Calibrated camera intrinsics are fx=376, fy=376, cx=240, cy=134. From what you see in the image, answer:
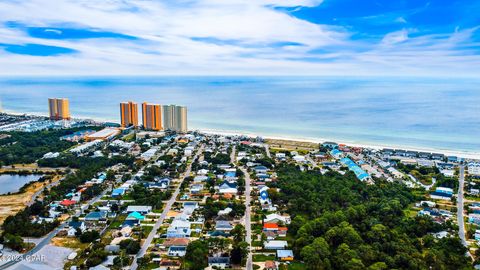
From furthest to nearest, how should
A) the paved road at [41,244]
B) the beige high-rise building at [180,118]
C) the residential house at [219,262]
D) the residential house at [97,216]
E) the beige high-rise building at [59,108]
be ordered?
the beige high-rise building at [59,108]
the beige high-rise building at [180,118]
the residential house at [97,216]
the residential house at [219,262]
the paved road at [41,244]

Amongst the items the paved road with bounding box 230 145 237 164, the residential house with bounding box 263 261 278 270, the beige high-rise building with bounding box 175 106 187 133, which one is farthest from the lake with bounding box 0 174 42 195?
the beige high-rise building with bounding box 175 106 187 133

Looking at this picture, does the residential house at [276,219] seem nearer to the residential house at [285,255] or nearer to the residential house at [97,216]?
the residential house at [285,255]

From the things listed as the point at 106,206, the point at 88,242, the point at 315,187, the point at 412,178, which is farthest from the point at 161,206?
the point at 412,178

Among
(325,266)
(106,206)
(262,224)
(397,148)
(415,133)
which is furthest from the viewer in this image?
(415,133)

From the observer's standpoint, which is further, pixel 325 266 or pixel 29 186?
pixel 29 186

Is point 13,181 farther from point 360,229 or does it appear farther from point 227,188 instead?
point 360,229

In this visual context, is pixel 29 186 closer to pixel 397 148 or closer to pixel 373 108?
pixel 397 148

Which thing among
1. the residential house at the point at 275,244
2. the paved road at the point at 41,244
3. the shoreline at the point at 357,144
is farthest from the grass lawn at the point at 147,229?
the shoreline at the point at 357,144
